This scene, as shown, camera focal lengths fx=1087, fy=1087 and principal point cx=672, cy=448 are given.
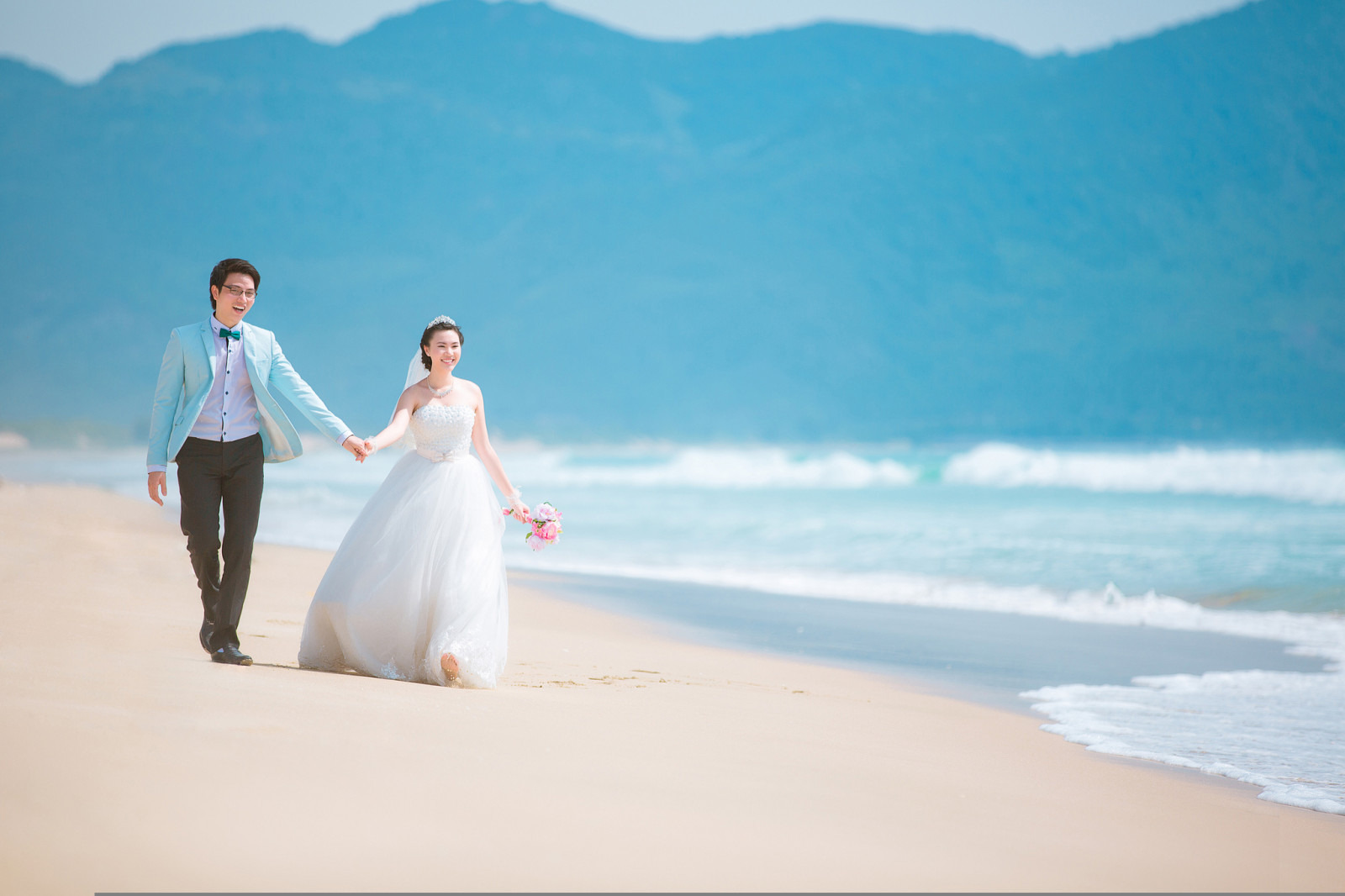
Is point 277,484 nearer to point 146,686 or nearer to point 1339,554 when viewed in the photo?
point 1339,554

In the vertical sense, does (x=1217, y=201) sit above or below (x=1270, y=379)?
above

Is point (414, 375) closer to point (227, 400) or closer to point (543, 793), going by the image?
point (227, 400)

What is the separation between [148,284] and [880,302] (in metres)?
57.5

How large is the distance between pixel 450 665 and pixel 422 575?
0.41 meters

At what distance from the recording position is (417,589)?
4621 millimetres

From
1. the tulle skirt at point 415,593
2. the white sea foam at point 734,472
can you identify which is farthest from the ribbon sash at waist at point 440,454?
the white sea foam at point 734,472

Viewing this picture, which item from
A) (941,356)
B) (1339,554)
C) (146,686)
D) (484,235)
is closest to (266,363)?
(146,686)

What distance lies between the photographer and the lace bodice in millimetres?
4840

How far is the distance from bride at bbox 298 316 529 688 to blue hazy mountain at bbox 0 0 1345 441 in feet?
237

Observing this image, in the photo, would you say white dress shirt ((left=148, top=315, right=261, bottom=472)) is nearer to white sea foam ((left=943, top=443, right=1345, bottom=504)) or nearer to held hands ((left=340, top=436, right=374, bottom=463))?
held hands ((left=340, top=436, right=374, bottom=463))

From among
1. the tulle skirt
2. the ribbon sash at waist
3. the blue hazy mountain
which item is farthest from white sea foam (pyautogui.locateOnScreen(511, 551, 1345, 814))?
the blue hazy mountain

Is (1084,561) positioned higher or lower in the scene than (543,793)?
higher

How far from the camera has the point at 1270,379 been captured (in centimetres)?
8775

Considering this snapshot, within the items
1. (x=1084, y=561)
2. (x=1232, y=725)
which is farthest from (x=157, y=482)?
(x=1084, y=561)
